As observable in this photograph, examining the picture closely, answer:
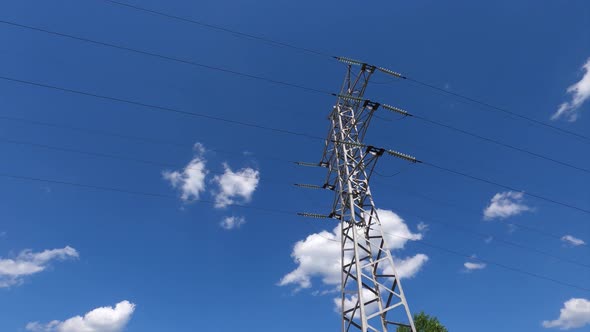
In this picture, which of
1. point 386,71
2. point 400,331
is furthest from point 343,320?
point 400,331

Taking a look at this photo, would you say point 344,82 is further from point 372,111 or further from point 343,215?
point 343,215

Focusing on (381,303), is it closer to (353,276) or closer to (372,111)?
(353,276)

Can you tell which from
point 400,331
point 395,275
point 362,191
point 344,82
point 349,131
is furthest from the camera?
point 400,331

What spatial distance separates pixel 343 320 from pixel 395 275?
2.50 m

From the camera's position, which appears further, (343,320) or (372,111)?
(372,111)

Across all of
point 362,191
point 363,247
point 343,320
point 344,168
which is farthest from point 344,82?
point 343,320

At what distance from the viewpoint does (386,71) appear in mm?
17500

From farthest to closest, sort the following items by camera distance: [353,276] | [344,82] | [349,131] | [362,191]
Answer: [344,82], [349,131], [362,191], [353,276]

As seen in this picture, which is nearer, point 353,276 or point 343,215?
point 353,276

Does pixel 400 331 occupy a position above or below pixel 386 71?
below

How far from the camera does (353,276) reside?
13023 millimetres

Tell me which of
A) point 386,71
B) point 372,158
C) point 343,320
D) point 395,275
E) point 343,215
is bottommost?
point 343,320

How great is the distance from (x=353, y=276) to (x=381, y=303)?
1479 mm

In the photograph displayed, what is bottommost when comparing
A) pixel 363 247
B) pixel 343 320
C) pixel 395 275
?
pixel 343 320
